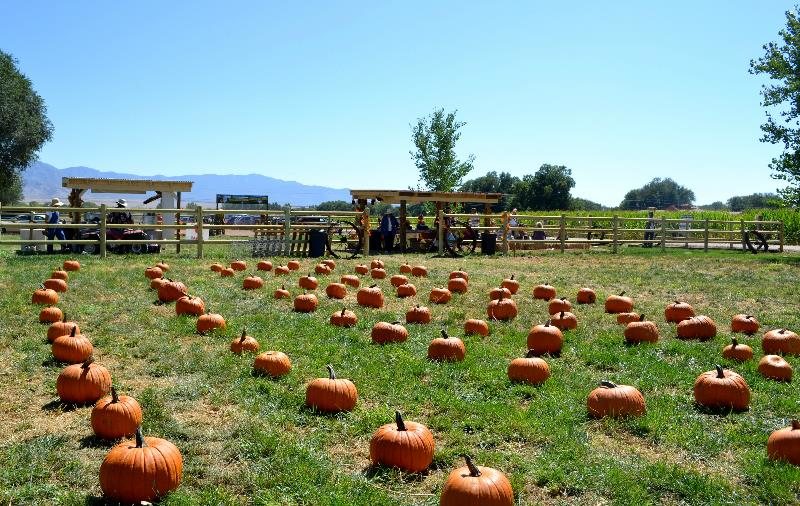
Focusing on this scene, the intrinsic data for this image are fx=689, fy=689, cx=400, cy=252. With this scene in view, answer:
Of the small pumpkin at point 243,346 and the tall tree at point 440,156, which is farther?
the tall tree at point 440,156

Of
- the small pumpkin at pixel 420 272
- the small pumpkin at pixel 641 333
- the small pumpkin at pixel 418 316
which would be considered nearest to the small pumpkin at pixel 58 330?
the small pumpkin at pixel 418 316

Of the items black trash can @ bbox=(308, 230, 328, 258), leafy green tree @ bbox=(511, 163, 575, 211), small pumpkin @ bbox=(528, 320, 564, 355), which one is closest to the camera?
small pumpkin @ bbox=(528, 320, 564, 355)

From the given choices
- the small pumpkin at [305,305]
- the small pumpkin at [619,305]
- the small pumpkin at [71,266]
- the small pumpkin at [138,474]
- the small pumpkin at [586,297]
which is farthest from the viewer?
the small pumpkin at [71,266]

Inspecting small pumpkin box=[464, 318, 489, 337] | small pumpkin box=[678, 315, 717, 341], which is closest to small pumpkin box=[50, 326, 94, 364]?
small pumpkin box=[464, 318, 489, 337]

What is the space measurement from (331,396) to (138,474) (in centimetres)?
193

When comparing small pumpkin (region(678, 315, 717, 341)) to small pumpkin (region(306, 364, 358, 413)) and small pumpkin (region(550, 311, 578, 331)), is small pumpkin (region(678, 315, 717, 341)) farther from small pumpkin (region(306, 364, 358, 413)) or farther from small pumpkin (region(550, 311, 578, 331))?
small pumpkin (region(306, 364, 358, 413))

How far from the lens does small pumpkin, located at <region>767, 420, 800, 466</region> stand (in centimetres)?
448

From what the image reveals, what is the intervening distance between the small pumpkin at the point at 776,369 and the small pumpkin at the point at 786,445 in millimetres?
2222

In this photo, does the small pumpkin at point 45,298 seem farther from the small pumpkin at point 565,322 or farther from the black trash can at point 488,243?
the black trash can at point 488,243

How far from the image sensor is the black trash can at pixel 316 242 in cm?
2047

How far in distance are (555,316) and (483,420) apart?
439 centimetres

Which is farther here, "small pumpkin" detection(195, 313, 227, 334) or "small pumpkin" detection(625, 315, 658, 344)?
"small pumpkin" detection(195, 313, 227, 334)

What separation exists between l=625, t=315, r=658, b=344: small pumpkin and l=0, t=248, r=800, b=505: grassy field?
0.64 ft

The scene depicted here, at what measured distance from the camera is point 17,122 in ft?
135
